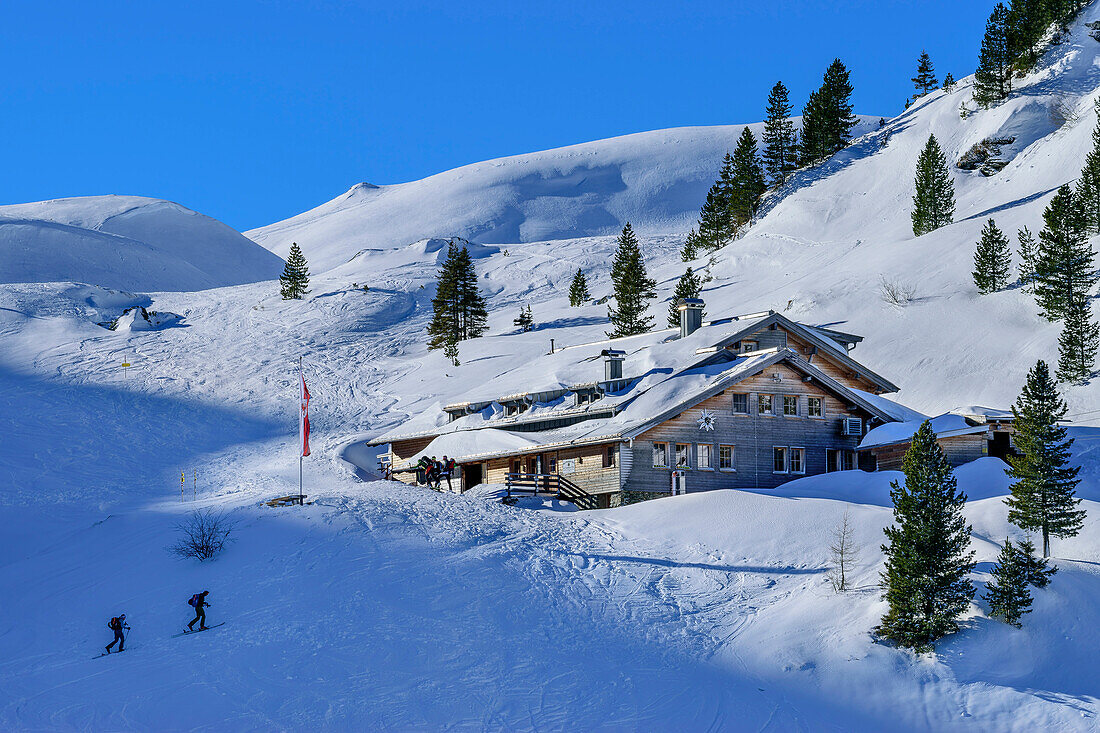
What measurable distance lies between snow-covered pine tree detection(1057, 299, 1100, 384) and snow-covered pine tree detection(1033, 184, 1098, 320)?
1.57 metres

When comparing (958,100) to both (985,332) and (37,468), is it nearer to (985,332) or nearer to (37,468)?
(985,332)

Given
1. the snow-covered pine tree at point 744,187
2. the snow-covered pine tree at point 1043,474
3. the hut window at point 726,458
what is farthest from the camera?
the snow-covered pine tree at point 744,187

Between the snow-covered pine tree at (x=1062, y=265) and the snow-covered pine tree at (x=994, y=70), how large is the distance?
53.7 m

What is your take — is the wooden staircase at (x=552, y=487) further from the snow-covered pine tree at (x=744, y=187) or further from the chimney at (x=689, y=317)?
the snow-covered pine tree at (x=744, y=187)

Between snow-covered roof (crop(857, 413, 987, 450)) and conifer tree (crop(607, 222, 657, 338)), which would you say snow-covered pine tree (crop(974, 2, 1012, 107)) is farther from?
snow-covered roof (crop(857, 413, 987, 450))

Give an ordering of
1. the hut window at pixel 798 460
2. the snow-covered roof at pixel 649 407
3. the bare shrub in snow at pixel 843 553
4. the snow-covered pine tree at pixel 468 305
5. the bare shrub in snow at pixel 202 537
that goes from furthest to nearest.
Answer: the snow-covered pine tree at pixel 468 305, the hut window at pixel 798 460, the snow-covered roof at pixel 649 407, the bare shrub in snow at pixel 202 537, the bare shrub in snow at pixel 843 553

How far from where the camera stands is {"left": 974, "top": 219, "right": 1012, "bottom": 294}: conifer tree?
208ft

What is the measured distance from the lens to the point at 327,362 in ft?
262

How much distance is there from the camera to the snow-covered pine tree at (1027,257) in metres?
62.0

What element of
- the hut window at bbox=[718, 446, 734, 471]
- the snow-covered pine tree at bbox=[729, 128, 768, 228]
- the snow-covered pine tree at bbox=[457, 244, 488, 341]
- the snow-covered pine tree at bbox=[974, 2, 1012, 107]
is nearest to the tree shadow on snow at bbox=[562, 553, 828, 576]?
the hut window at bbox=[718, 446, 734, 471]

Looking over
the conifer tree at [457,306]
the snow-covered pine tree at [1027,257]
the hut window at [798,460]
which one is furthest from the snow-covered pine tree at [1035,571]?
the conifer tree at [457,306]

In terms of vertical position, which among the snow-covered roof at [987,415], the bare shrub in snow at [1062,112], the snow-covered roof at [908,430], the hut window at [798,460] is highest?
the bare shrub in snow at [1062,112]

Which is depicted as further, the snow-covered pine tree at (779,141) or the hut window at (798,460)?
the snow-covered pine tree at (779,141)

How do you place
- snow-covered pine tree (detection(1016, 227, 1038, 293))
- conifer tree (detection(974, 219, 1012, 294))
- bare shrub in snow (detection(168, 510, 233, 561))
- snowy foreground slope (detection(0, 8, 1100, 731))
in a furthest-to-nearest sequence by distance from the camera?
conifer tree (detection(974, 219, 1012, 294)), snow-covered pine tree (detection(1016, 227, 1038, 293)), bare shrub in snow (detection(168, 510, 233, 561)), snowy foreground slope (detection(0, 8, 1100, 731))
